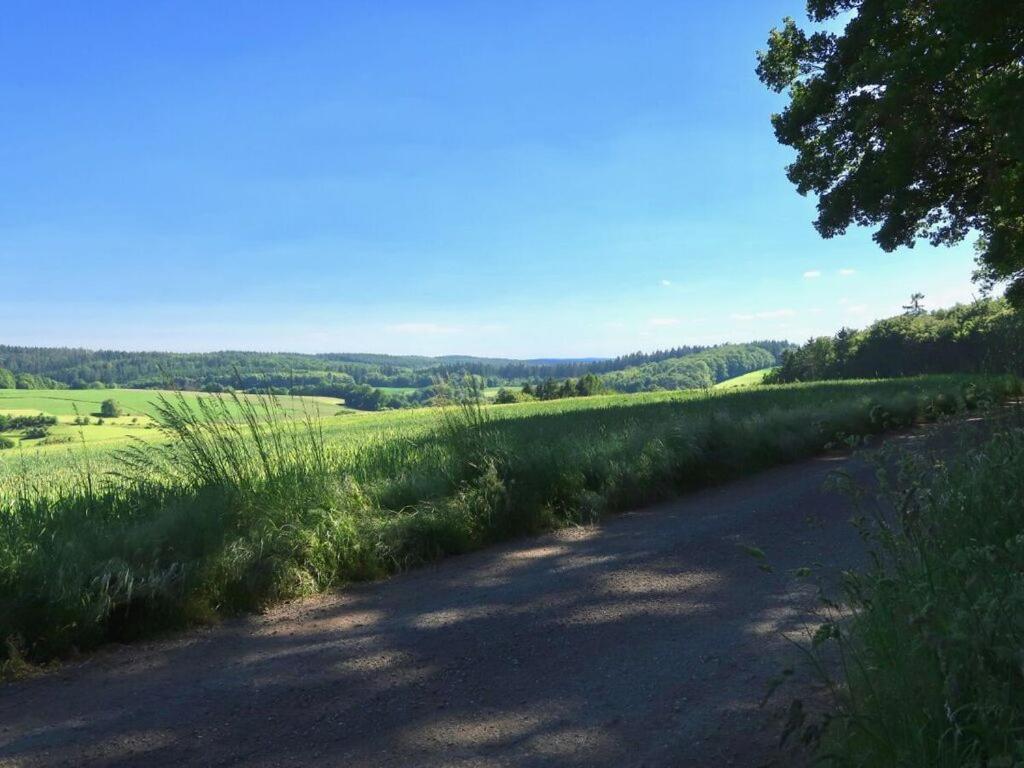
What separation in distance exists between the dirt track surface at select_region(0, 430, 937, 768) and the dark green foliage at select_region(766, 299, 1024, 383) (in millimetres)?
27412

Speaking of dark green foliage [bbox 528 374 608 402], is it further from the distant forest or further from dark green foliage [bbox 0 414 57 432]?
dark green foliage [bbox 0 414 57 432]

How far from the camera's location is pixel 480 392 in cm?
1004

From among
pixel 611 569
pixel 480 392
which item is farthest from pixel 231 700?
pixel 480 392

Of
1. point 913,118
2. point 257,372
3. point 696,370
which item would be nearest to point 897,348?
point 696,370

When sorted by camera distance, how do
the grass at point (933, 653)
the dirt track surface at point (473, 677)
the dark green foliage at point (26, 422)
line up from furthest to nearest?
the dark green foliage at point (26, 422), the dirt track surface at point (473, 677), the grass at point (933, 653)

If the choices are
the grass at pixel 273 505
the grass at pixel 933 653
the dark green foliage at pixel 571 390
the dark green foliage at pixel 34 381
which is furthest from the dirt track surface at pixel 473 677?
the dark green foliage at pixel 571 390

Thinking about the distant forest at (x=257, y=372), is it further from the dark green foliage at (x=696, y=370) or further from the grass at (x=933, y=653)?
the dark green foliage at (x=696, y=370)

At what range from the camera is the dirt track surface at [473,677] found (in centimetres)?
321

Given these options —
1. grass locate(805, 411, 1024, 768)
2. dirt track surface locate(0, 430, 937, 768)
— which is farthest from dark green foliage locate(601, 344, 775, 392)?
grass locate(805, 411, 1024, 768)

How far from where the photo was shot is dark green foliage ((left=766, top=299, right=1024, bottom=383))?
3816 cm

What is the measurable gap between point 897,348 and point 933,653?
6390 cm

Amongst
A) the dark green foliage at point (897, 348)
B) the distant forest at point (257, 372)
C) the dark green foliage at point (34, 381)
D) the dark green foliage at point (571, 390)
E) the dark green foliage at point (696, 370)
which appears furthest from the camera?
the dark green foliage at point (696, 370)

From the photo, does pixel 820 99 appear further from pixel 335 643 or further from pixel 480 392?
pixel 335 643

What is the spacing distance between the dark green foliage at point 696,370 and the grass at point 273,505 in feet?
192
